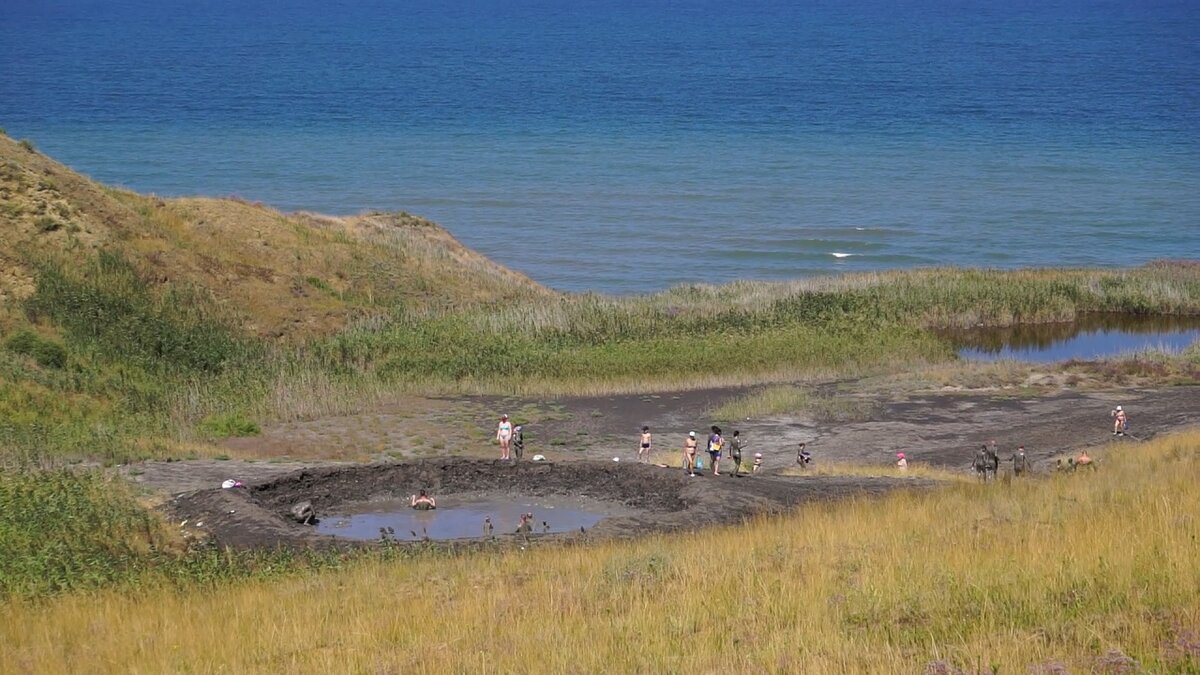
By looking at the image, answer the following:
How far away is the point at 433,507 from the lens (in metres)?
25.1

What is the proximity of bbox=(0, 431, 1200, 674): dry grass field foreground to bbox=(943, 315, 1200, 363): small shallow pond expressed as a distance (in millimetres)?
28849

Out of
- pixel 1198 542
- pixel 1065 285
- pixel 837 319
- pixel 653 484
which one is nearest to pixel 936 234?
pixel 1065 285

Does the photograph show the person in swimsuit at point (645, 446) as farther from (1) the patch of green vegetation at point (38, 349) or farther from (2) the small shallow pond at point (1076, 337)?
(2) the small shallow pond at point (1076, 337)

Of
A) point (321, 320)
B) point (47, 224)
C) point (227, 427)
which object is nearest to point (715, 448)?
point (227, 427)

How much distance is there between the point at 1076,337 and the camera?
50375 mm

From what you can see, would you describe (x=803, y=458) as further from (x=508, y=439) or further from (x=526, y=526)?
(x=526, y=526)

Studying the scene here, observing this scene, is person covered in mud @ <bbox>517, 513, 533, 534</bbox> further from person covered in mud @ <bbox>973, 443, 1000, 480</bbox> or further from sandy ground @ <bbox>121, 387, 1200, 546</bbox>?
person covered in mud @ <bbox>973, 443, 1000, 480</bbox>

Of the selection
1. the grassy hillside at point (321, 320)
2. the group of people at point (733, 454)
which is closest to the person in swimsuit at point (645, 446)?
the group of people at point (733, 454)

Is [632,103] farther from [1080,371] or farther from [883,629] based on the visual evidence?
[883,629]

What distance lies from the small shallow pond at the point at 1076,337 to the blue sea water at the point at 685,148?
52.8 ft

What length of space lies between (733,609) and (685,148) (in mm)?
96711

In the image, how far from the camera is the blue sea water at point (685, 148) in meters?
75.4

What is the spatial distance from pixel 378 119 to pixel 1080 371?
A: 3857 inches

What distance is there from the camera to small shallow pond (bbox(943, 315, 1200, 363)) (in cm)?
4741
